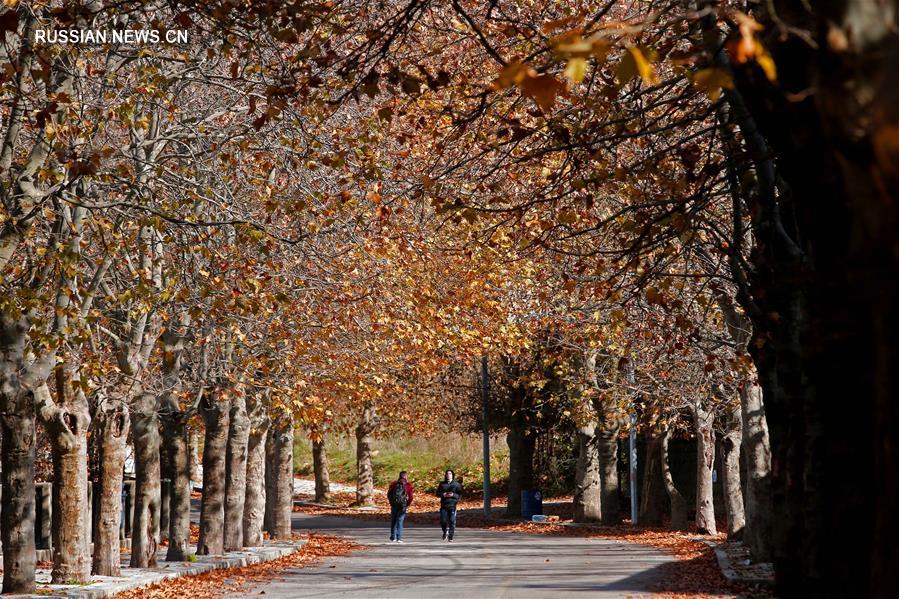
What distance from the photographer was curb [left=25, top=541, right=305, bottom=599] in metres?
16.2

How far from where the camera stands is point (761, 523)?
20609mm

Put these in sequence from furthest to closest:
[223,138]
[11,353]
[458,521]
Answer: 1. [458,521]
2. [223,138]
3. [11,353]

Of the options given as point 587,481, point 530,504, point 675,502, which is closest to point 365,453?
point 530,504

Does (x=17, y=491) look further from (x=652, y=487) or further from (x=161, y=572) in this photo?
(x=652, y=487)

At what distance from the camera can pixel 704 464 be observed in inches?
1236

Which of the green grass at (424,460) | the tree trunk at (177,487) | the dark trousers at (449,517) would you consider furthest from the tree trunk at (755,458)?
the green grass at (424,460)

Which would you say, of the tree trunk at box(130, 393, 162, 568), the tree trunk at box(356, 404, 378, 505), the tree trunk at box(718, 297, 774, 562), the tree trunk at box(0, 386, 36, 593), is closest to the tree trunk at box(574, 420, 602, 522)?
the tree trunk at box(356, 404, 378, 505)

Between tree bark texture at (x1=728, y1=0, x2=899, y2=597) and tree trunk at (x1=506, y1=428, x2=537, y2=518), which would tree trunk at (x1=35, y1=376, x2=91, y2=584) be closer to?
tree bark texture at (x1=728, y1=0, x2=899, y2=597)

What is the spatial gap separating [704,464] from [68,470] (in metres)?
18.9

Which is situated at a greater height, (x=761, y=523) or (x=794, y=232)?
(x=794, y=232)

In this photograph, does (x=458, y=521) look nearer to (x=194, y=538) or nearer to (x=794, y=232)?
(x=194, y=538)

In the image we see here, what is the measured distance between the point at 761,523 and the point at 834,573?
1676 centimetres

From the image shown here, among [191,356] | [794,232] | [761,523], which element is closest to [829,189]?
[794,232]

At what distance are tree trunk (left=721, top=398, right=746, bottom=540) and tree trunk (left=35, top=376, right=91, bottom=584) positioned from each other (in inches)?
617
